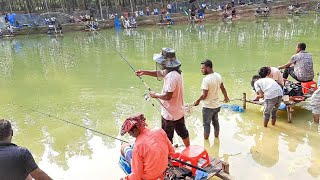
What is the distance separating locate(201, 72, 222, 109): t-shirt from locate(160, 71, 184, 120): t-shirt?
29.2 inches

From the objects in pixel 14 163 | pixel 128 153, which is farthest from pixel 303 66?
pixel 14 163

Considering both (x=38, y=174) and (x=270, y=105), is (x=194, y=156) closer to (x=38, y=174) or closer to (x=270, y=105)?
(x=38, y=174)

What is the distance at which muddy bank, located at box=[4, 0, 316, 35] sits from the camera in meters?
29.8

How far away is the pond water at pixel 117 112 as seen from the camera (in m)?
5.50

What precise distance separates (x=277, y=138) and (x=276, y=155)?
63 cm

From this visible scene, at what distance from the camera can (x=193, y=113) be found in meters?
7.56

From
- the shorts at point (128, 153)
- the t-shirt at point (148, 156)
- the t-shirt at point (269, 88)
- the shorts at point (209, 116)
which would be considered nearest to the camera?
the t-shirt at point (148, 156)

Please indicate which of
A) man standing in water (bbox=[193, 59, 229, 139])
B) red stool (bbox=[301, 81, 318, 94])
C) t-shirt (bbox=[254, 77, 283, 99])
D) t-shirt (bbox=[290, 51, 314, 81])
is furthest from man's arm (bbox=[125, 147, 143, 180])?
t-shirt (bbox=[290, 51, 314, 81])

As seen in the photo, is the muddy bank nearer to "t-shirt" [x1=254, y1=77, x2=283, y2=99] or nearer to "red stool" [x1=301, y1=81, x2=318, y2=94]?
"red stool" [x1=301, y1=81, x2=318, y2=94]

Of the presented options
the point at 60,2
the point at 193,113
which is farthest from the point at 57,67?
the point at 60,2

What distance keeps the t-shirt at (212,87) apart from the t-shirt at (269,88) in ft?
3.66

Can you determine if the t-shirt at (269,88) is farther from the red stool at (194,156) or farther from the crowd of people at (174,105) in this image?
the red stool at (194,156)

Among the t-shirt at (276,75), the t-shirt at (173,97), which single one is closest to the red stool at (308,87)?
the t-shirt at (276,75)

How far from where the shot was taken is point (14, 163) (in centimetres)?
290
